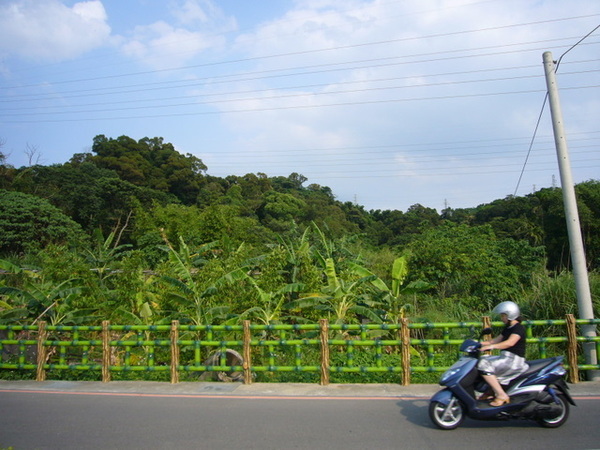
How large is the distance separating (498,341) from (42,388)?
7.55m

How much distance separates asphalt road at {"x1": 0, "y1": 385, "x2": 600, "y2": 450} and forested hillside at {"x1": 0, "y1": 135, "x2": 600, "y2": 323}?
4159mm

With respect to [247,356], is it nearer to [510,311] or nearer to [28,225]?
[510,311]

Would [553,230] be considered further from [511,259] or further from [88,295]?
[88,295]

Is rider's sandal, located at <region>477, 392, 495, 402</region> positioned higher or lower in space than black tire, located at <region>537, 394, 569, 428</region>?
higher

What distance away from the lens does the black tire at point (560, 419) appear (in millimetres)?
5637

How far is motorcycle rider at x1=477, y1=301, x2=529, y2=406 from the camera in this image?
5559 mm

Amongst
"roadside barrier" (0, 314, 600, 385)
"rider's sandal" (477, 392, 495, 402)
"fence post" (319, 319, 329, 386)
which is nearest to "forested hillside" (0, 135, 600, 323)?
"roadside barrier" (0, 314, 600, 385)

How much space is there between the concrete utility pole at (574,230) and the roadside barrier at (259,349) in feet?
0.82

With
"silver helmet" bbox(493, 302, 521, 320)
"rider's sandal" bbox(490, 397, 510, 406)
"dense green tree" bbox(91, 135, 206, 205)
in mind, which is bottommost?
"rider's sandal" bbox(490, 397, 510, 406)

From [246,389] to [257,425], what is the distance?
1843 mm

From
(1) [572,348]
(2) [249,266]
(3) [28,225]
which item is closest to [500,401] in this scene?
(1) [572,348]

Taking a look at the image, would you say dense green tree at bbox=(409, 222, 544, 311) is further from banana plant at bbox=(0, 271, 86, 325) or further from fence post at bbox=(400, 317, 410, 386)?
banana plant at bbox=(0, 271, 86, 325)

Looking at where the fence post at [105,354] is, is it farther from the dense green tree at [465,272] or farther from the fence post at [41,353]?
the dense green tree at [465,272]

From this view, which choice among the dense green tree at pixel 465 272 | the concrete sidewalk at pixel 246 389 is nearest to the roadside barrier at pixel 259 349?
the concrete sidewalk at pixel 246 389
